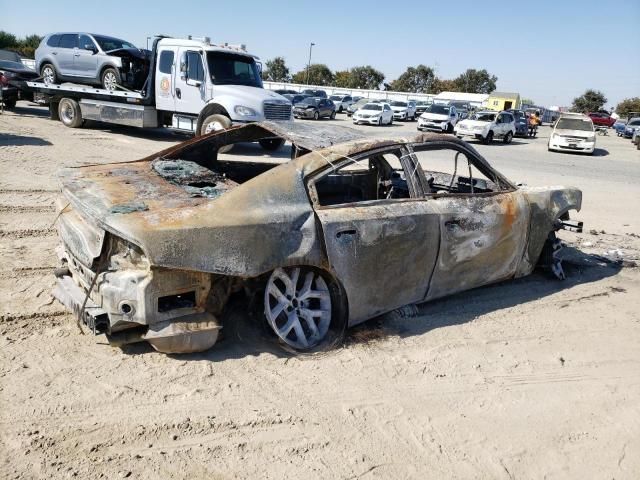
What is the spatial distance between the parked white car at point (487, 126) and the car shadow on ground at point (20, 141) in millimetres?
18324

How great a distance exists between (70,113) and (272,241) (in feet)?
49.7

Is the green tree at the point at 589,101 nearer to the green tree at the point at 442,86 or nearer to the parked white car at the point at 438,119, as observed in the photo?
the green tree at the point at 442,86

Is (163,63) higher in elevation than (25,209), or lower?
higher

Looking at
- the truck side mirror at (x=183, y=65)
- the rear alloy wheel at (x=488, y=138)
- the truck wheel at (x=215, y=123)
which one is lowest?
the truck wheel at (x=215, y=123)

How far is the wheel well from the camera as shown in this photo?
1330 cm

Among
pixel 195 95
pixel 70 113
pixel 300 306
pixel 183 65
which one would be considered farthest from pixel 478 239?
pixel 70 113

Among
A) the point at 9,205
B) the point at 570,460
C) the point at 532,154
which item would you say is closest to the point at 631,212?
the point at 570,460

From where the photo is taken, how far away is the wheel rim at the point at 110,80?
15.3 meters

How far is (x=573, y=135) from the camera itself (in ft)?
75.9

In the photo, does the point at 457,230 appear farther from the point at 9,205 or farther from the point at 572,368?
the point at 9,205

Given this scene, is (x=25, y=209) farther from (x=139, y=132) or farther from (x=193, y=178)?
(x=139, y=132)

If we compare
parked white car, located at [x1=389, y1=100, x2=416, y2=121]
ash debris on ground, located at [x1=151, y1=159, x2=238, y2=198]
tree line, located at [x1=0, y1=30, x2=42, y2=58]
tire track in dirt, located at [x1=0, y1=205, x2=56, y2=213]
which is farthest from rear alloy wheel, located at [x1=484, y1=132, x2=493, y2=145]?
tree line, located at [x1=0, y1=30, x2=42, y2=58]

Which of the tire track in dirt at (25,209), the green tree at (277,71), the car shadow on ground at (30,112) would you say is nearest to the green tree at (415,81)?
the green tree at (277,71)

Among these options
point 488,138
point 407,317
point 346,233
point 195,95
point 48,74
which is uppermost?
point 48,74
